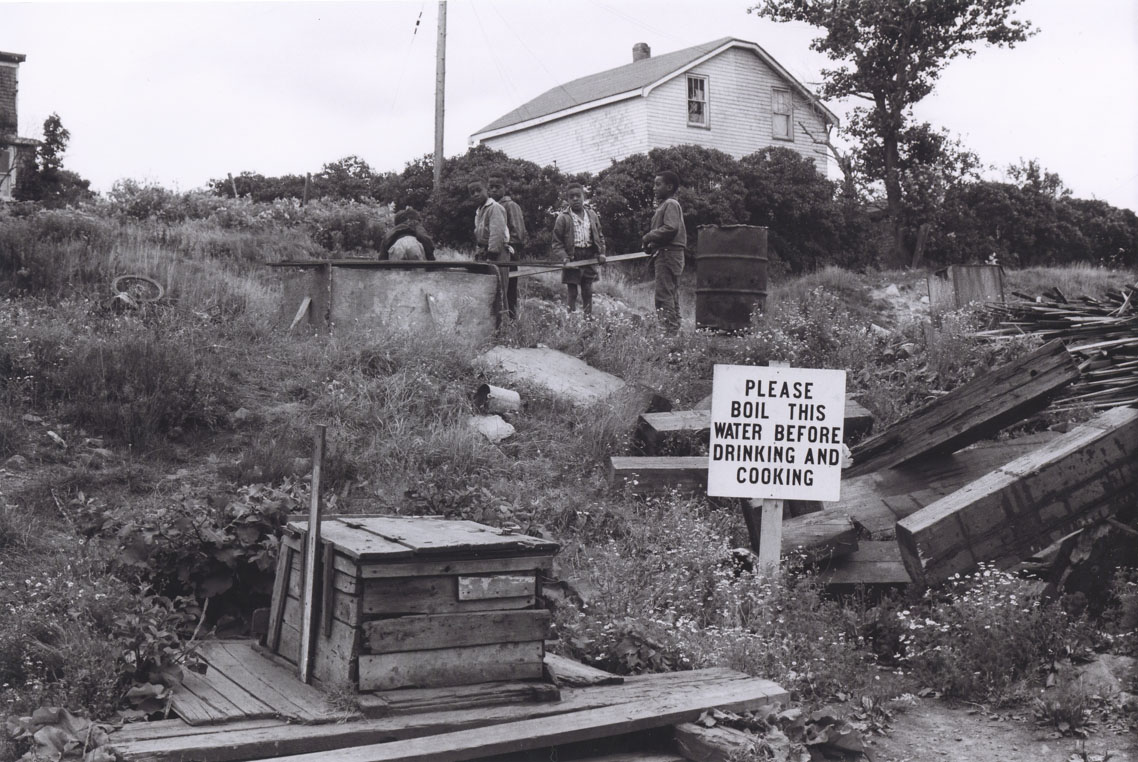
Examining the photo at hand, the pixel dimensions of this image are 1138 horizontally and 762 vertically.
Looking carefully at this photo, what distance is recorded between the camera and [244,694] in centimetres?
425

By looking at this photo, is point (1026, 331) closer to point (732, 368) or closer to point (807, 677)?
point (732, 368)

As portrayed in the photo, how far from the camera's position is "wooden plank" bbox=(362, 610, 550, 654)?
13.7ft

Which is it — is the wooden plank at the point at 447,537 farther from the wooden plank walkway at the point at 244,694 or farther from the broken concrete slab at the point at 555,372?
the broken concrete slab at the point at 555,372

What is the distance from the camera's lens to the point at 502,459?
27.2ft

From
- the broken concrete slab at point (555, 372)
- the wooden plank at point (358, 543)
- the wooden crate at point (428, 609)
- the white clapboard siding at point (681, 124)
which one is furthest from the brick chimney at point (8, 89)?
the wooden crate at point (428, 609)

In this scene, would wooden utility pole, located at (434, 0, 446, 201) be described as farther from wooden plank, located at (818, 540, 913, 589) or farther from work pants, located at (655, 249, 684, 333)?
wooden plank, located at (818, 540, 913, 589)

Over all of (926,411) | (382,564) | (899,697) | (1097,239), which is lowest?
(899,697)

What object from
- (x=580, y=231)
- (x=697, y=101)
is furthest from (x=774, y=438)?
(x=697, y=101)

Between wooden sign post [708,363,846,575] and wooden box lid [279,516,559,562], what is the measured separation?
173cm

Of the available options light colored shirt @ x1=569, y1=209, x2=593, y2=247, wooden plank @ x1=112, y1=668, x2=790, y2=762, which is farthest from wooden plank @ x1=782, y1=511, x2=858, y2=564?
light colored shirt @ x1=569, y1=209, x2=593, y2=247

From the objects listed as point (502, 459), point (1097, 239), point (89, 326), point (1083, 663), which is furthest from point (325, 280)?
point (1097, 239)

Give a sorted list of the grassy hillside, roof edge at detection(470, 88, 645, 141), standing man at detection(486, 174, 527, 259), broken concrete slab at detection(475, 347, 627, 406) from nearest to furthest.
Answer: the grassy hillside
broken concrete slab at detection(475, 347, 627, 406)
standing man at detection(486, 174, 527, 259)
roof edge at detection(470, 88, 645, 141)

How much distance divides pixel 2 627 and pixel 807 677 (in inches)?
143

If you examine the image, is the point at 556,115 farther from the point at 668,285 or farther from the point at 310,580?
the point at 310,580
